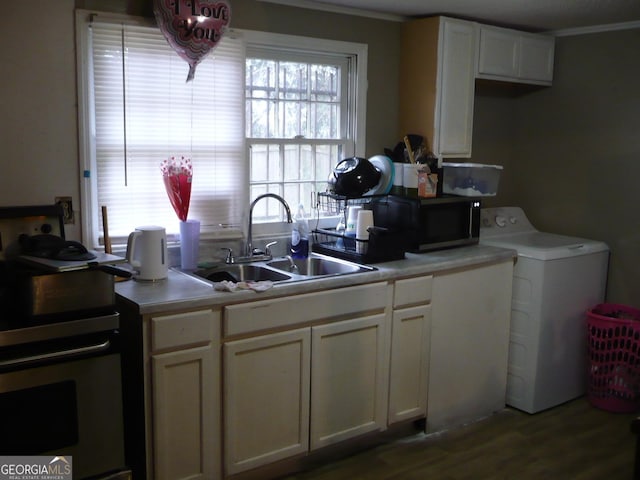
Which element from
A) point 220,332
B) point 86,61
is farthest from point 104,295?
point 86,61

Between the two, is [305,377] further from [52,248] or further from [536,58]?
[536,58]

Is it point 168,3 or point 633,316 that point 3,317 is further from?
point 633,316

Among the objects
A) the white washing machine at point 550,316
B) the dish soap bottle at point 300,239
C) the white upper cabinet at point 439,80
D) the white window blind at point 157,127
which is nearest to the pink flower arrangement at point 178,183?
the white window blind at point 157,127

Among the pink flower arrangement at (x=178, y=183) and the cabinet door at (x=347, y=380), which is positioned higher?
the pink flower arrangement at (x=178, y=183)

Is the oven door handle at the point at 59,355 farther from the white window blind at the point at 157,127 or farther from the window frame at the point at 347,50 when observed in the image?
the window frame at the point at 347,50

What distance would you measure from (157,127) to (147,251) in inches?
24.7

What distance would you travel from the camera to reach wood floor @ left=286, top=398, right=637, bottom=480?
303 cm

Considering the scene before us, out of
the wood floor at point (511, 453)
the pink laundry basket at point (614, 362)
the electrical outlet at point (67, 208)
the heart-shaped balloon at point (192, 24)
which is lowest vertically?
the wood floor at point (511, 453)

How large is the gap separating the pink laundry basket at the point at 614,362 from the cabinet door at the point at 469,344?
0.50 meters

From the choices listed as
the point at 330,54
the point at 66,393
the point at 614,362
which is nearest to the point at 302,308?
the point at 66,393

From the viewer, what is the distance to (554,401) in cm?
377

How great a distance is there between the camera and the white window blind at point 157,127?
9.48 feet

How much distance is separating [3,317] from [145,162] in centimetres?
104

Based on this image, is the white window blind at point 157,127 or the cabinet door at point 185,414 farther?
the white window blind at point 157,127
